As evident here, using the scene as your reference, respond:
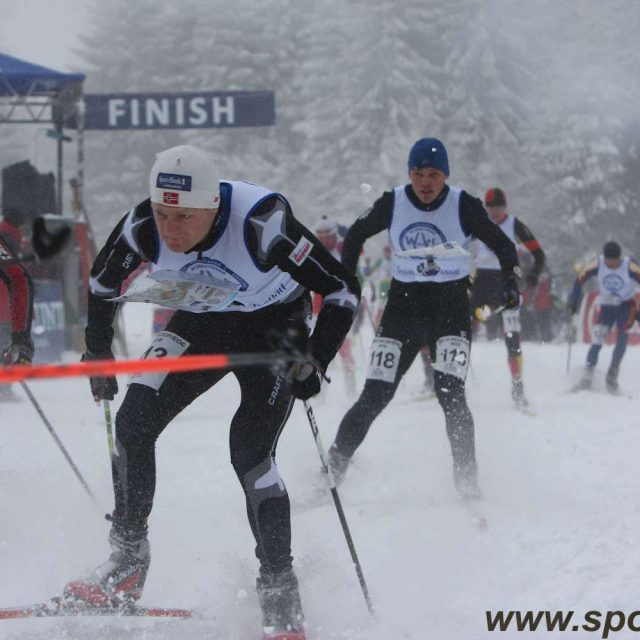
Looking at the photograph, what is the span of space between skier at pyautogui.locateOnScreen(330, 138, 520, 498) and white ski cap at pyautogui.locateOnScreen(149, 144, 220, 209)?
6.96 feet

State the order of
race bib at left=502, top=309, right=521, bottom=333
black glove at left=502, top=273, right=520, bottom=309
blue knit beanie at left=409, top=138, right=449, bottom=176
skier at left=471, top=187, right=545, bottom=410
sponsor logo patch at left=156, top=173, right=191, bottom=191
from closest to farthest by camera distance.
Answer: sponsor logo patch at left=156, top=173, right=191, bottom=191 → blue knit beanie at left=409, top=138, right=449, bottom=176 → black glove at left=502, top=273, right=520, bottom=309 → skier at left=471, top=187, right=545, bottom=410 → race bib at left=502, top=309, right=521, bottom=333

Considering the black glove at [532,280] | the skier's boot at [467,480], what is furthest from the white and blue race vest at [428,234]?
the black glove at [532,280]

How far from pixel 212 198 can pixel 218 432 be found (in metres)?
4.28

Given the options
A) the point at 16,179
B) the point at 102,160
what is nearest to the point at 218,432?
the point at 16,179

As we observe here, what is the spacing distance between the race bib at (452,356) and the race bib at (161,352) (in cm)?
189

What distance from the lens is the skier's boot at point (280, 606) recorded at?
3264 mm

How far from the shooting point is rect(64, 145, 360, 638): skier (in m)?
3.19

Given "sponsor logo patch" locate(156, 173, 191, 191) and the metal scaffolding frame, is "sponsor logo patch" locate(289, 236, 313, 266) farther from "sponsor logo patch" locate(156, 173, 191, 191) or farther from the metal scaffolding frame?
the metal scaffolding frame

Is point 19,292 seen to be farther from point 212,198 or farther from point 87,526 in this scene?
point 212,198

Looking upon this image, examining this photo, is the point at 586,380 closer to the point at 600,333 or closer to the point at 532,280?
the point at 600,333

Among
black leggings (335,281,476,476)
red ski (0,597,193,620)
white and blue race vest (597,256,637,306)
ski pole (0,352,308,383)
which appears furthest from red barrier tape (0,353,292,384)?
white and blue race vest (597,256,637,306)

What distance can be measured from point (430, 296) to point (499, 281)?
4506mm

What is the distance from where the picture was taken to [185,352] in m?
3.64

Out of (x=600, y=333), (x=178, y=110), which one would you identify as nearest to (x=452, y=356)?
(x=600, y=333)
